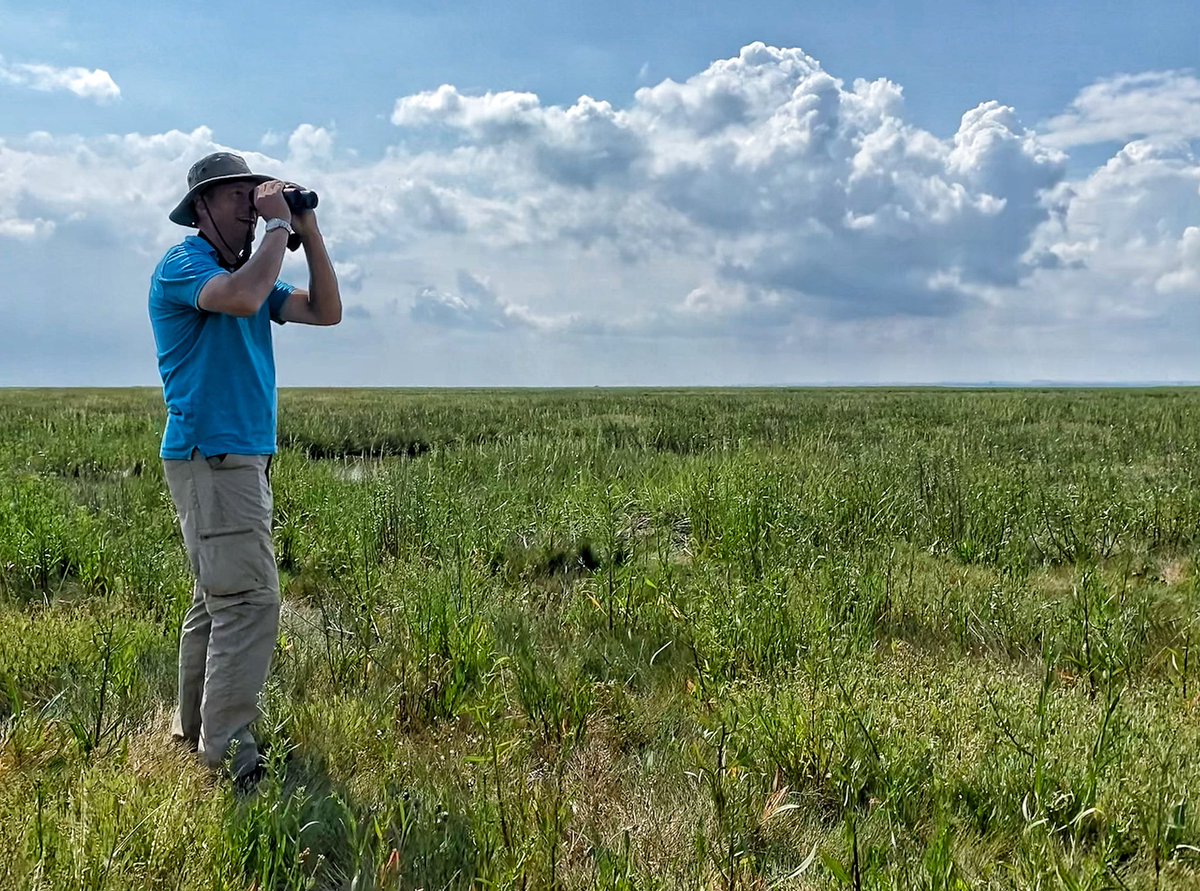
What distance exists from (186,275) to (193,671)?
5.12ft

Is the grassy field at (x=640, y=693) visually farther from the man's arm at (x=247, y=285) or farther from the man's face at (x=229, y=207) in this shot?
the man's face at (x=229, y=207)

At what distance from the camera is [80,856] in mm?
2170

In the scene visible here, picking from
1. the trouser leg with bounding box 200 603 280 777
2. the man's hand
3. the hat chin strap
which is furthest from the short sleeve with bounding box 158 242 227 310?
the trouser leg with bounding box 200 603 280 777

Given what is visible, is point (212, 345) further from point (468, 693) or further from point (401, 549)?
point (401, 549)

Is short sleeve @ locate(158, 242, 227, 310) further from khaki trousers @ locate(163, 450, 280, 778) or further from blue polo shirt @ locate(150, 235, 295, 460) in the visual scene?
khaki trousers @ locate(163, 450, 280, 778)

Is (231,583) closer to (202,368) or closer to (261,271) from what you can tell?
(202,368)

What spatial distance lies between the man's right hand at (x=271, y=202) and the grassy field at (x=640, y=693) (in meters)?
1.88

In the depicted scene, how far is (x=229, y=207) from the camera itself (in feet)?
9.73

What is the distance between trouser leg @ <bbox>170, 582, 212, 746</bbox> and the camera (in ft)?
10.3

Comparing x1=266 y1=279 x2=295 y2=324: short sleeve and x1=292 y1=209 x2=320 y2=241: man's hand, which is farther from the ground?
x1=292 y1=209 x2=320 y2=241: man's hand

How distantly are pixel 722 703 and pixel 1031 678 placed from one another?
1.57 m

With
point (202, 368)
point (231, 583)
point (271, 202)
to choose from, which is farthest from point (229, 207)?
point (231, 583)

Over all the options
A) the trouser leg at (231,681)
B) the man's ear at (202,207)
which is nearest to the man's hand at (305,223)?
the man's ear at (202,207)

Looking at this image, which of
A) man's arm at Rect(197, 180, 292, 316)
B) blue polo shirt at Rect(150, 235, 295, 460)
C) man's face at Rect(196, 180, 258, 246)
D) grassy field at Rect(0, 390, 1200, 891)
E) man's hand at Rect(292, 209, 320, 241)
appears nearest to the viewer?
grassy field at Rect(0, 390, 1200, 891)
